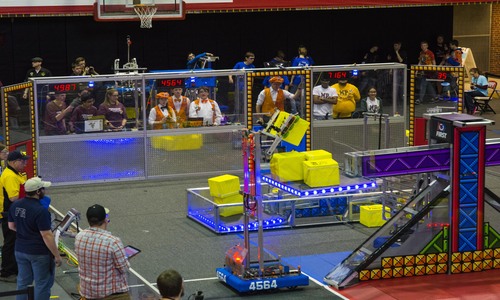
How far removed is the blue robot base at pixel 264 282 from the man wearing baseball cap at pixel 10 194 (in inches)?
104

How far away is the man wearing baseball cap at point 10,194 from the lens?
38.8 ft

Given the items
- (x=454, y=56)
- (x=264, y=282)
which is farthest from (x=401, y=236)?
(x=454, y=56)

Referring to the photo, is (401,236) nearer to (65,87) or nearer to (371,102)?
(371,102)

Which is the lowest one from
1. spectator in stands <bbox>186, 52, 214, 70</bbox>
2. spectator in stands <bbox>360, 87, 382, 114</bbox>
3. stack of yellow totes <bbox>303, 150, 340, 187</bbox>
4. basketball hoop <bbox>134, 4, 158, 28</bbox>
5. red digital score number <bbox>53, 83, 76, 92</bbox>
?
stack of yellow totes <bbox>303, 150, 340, 187</bbox>

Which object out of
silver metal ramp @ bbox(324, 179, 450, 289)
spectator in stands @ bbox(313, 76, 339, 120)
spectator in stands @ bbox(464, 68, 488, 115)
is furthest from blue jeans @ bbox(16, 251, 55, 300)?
spectator in stands @ bbox(464, 68, 488, 115)

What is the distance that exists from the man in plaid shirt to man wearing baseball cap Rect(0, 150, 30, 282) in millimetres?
2971

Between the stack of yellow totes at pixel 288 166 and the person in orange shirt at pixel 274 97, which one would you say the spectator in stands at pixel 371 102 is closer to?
the person in orange shirt at pixel 274 97

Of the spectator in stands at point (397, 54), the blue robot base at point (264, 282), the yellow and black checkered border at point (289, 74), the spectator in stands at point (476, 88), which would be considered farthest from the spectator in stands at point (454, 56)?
the blue robot base at point (264, 282)

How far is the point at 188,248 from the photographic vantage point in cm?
1362

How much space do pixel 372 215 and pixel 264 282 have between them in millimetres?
3482

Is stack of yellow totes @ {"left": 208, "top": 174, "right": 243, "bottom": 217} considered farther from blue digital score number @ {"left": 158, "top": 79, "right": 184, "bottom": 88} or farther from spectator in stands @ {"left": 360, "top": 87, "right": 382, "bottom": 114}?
spectator in stands @ {"left": 360, "top": 87, "right": 382, "bottom": 114}

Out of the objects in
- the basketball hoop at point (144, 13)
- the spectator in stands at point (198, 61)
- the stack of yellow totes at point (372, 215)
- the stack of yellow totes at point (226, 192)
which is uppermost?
the basketball hoop at point (144, 13)

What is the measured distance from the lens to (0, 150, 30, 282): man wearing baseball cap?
11.8 m

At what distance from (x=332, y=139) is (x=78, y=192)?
486cm
